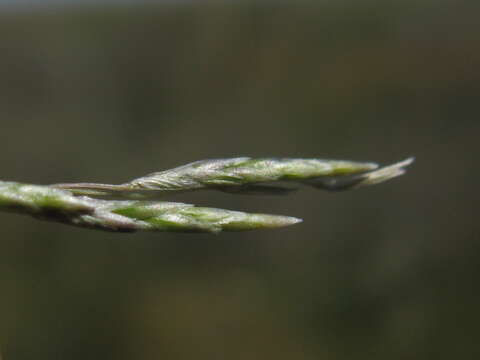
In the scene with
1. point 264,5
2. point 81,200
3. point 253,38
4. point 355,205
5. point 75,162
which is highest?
point 264,5

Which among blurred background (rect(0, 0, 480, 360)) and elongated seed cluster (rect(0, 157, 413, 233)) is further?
blurred background (rect(0, 0, 480, 360))

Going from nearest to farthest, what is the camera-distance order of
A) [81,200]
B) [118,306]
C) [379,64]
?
[81,200], [118,306], [379,64]

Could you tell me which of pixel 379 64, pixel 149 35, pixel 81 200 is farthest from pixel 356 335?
pixel 149 35

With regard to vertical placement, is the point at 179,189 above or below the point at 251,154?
below

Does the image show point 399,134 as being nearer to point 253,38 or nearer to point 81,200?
point 253,38

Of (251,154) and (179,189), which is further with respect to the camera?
(251,154)

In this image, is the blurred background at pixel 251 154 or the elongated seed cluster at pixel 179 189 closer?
the elongated seed cluster at pixel 179 189

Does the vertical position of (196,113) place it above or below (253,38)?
below

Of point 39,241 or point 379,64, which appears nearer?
point 39,241
